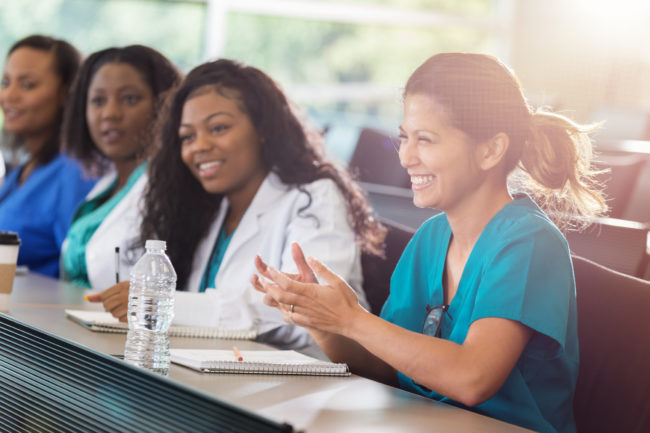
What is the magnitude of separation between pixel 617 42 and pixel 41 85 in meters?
5.61

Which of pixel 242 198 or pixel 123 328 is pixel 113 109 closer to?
pixel 242 198

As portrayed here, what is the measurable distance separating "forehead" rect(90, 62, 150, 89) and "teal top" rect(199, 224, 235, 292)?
2.51 feet

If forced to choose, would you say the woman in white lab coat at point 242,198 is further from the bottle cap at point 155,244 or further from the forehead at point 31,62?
the forehead at point 31,62

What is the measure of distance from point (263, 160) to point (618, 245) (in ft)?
3.18

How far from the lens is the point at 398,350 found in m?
1.31

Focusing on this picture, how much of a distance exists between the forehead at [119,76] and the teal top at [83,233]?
11.2 inches

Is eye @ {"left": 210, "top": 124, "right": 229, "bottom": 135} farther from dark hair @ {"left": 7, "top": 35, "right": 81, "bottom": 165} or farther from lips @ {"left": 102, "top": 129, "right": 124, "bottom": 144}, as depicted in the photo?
dark hair @ {"left": 7, "top": 35, "right": 81, "bottom": 165}

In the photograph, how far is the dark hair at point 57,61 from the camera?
335cm

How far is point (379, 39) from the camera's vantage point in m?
7.30

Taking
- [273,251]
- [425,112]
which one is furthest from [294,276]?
[273,251]

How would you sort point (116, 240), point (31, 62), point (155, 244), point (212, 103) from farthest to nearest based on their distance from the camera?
point (31, 62) → point (116, 240) → point (212, 103) → point (155, 244)

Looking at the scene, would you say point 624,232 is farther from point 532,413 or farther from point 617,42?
point 617,42

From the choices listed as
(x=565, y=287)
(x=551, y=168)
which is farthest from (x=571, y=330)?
(x=551, y=168)

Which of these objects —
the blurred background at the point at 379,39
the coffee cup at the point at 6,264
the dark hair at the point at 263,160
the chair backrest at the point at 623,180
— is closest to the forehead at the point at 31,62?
the dark hair at the point at 263,160
